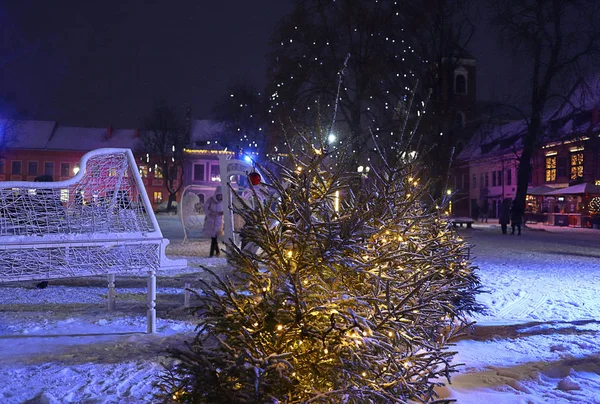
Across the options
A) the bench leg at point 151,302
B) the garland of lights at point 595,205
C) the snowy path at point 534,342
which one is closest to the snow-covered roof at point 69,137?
the garland of lights at point 595,205

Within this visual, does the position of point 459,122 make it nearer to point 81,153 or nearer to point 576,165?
point 576,165

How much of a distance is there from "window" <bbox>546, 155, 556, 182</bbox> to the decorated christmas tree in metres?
46.8

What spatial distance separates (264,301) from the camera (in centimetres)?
287

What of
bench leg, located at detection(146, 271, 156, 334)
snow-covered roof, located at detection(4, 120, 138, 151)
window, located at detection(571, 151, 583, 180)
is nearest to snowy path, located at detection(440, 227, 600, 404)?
bench leg, located at detection(146, 271, 156, 334)

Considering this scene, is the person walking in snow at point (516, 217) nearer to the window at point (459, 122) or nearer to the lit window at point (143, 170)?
the window at point (459, 122)

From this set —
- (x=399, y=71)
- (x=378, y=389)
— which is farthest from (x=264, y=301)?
(x=399, y=71)

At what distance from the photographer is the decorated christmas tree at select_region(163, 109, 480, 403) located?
8.98 ft

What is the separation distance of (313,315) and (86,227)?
4638mm

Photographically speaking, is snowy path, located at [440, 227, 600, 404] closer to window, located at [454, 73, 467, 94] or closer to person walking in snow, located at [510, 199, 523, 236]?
person walking in snow, located at [510, 199, 523, 236]

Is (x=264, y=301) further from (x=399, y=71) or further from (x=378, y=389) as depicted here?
(x=399, y=71)

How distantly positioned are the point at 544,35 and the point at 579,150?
15097 millimetres

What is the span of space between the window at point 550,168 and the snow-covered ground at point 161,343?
37340 millimetres

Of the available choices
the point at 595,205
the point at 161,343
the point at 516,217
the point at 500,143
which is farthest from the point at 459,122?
the point at 161,343

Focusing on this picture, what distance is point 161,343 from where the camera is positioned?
612 centimetres
